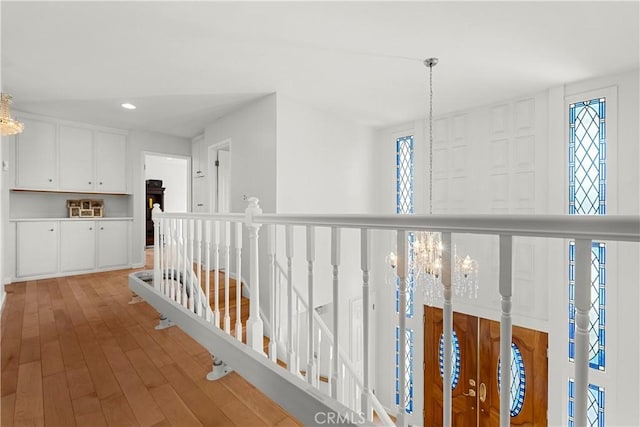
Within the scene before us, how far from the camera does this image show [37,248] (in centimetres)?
443

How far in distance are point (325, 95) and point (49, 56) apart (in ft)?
8.84

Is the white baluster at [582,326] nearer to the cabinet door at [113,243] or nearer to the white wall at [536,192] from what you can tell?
the white wall at [536,192]

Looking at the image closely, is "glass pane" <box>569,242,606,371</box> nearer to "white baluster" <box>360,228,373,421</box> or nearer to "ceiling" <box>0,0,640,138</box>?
"ceiling" <box>0,0,640,138</box>

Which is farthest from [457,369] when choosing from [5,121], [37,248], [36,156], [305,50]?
[36,156]

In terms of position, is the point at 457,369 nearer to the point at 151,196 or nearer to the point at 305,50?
the point at 305,50

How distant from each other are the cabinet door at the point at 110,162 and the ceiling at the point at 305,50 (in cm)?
107

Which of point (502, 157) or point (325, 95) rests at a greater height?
point (325, 95)

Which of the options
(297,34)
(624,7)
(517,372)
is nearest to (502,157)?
(624,7)

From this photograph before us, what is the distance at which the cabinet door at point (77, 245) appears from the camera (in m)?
4.64

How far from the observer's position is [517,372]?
363 cm

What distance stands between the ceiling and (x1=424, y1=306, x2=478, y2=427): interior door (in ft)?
9.69

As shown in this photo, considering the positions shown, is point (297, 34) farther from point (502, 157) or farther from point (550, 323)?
point (550, 323)

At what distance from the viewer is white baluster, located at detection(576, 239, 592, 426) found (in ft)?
2.27

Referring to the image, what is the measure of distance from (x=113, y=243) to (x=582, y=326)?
6.00 metres
